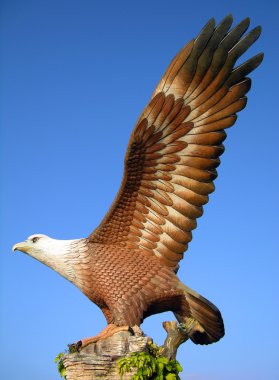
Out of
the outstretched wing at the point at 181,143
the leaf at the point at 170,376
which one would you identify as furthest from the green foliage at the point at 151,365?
the outstretched wing at the point at 181,143

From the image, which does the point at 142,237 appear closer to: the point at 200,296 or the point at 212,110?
the point at 200,296

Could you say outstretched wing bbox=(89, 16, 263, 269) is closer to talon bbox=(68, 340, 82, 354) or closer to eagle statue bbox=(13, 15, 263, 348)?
eagle statue bbox=(13, 15, 263, 348)

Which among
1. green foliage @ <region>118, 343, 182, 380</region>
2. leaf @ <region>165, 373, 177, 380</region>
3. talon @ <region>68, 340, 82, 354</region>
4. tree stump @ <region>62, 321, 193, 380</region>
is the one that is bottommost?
leaf @ <region>165, 373, 177, 380</region>

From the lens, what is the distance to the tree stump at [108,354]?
5.88 meters

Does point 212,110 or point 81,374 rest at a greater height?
point 212,110

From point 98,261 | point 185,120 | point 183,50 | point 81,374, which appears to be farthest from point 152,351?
point 183,50

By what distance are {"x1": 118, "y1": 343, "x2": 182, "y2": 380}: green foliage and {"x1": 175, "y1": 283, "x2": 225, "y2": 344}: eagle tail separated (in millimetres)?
619

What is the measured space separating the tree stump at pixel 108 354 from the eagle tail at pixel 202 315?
1.33 ft

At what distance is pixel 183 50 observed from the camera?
6.70 m

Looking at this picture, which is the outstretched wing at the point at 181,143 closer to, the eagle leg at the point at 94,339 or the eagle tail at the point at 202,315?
the eagle tail at the point at 202,315

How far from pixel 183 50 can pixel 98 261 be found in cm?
272

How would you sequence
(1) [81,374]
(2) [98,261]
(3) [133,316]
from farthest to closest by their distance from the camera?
(2) [98,261], (3) [133,316], (1) [81,374]

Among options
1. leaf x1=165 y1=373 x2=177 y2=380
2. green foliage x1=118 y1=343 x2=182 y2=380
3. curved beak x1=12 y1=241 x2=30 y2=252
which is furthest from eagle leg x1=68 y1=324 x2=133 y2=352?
curved beak x1=12 y1=241 x2=30 y2=252

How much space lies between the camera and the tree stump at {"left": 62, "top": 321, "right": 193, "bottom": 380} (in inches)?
232
